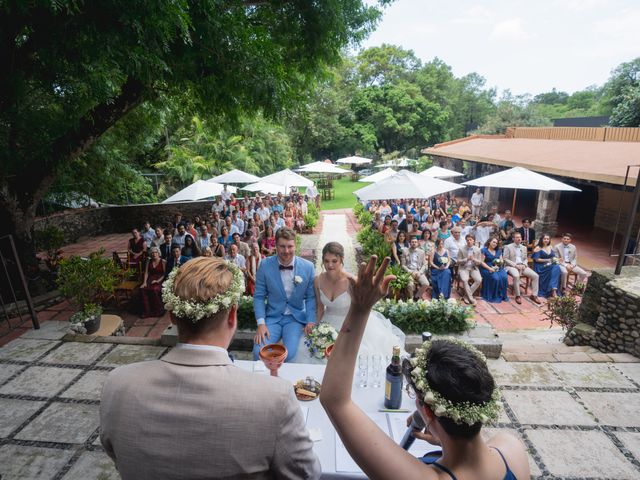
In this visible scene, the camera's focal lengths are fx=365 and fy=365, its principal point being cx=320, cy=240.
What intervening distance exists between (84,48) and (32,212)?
4.66 meters

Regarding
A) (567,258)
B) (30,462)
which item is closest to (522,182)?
(567,258)

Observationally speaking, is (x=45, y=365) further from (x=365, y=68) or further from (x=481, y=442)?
(x=365, y=68)

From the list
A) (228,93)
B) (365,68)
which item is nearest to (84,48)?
(228,93)

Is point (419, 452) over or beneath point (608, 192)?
over

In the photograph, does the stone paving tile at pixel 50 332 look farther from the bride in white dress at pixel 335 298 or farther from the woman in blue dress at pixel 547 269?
the woman in blue dress at pixel 547 269

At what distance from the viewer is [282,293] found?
4043 mm

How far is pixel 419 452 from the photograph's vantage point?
6.79ft

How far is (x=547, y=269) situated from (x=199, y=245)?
25.3ft

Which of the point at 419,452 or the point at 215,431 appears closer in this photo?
the point at 215,431

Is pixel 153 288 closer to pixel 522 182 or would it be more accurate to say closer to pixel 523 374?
pixel 523 374

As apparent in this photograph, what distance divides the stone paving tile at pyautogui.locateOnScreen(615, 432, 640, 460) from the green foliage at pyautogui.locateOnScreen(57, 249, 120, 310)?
651 centimetres

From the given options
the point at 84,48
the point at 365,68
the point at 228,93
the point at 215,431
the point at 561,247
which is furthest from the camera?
the point at 365,68

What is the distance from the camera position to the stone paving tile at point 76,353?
4.36 m

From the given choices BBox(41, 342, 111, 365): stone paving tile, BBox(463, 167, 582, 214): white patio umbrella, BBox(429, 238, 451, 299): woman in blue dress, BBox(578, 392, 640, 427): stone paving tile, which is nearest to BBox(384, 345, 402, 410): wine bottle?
BBox(578, 392, 640, 427): stone paving tile
